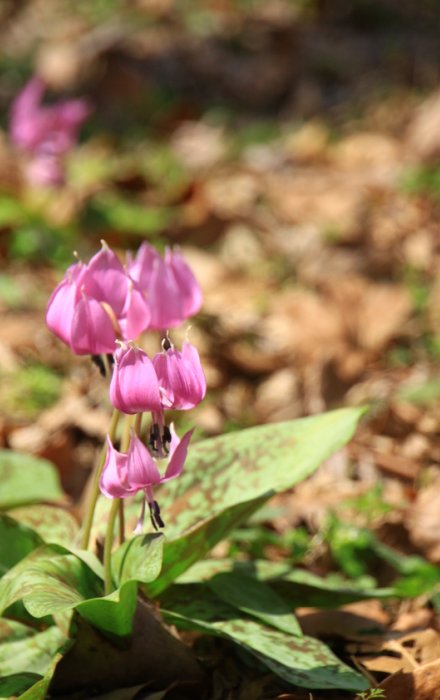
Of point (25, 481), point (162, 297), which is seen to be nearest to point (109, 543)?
point (162, 297)

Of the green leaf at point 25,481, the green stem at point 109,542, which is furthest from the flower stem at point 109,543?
the green leaf at point 25,481

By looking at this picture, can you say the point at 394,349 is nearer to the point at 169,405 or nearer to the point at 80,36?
the point at 169,405

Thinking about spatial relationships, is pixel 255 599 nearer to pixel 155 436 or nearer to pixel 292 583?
pixel 292 583

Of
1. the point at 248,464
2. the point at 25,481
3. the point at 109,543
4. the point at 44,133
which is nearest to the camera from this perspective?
the point at 109,543

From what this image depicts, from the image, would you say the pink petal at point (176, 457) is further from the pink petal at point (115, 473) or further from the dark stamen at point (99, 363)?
the dark stamen at point (99, 363)

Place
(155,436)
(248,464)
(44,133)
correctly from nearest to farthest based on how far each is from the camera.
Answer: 1. (155,436)
2. (248,464)
3. (44,133)

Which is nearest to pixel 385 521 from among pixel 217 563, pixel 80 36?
pixel 217 563
